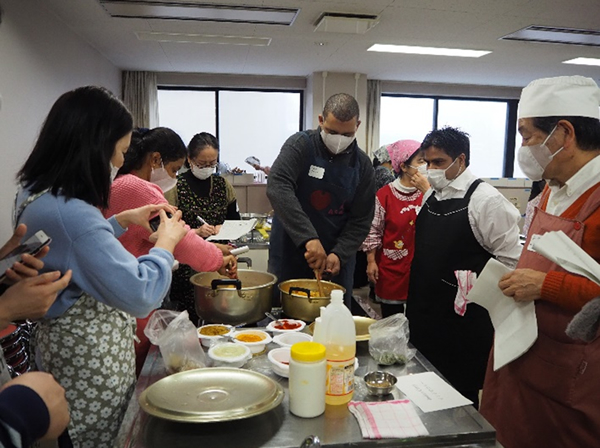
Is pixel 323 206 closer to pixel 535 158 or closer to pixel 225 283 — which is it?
pixel 225 283

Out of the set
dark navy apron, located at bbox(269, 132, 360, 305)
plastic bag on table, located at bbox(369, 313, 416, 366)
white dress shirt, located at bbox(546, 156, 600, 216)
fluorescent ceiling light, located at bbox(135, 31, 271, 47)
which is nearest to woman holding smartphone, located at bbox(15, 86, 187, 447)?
plastic bag on table, located at bbox(369, 313, 416, 366)

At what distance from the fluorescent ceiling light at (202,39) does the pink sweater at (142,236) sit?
12.3 ft

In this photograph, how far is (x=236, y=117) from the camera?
7.98 meters

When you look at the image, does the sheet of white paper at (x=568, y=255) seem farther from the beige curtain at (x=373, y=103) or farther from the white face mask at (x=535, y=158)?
the beige curtain at (x=373, y=103)

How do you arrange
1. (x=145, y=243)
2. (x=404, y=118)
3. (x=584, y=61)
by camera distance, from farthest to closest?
(x=404, y=118) → (x=584, y=61) → (x=145, y=243)

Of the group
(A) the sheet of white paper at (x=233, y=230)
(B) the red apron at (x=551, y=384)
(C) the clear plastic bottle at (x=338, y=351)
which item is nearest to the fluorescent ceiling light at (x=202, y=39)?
(A) the sheet of white paper at (x=233, y=230)

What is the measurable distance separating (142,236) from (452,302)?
4.55 feet

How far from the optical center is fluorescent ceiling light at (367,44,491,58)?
17.9 feet

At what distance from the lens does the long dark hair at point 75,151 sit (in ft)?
3.89

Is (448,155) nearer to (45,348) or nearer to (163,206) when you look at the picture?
(163,206)

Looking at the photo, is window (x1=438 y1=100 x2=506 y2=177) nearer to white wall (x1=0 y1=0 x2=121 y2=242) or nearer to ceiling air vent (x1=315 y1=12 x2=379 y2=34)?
ceiling air vent (x1=315 y1=12 x2=379 y2=34)

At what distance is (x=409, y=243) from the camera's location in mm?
3248

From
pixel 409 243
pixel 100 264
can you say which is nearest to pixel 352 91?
pixel 409 243

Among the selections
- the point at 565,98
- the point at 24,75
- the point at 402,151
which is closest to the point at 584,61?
Result: the point at 402,151
